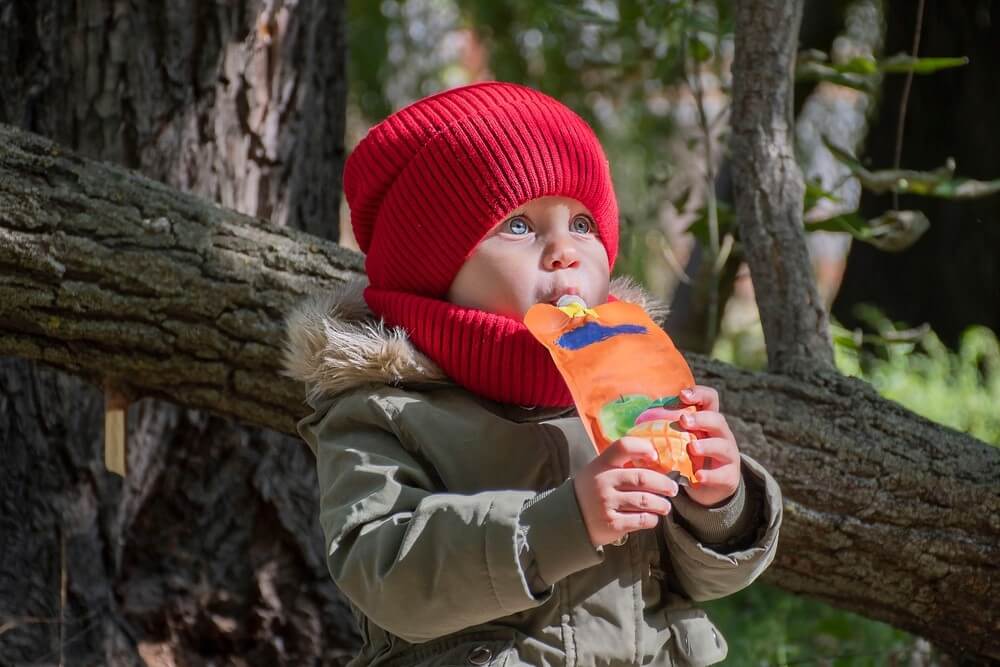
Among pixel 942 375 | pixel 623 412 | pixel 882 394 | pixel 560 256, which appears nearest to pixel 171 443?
pixel 560 256

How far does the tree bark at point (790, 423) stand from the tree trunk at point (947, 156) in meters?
3.02

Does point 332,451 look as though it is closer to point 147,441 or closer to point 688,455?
point 688,455

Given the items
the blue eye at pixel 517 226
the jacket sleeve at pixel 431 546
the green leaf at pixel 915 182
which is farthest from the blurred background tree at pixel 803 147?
the jacket sleeve at pixel 431 546

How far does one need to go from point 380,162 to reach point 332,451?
46 cm

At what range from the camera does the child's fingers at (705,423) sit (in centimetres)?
147

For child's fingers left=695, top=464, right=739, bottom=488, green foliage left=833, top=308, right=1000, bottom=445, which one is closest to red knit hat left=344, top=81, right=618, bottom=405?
child's fingers left=695, top=464, right=739, bottom=488

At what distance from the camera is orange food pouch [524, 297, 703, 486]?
1460 mm

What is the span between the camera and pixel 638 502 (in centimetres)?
138

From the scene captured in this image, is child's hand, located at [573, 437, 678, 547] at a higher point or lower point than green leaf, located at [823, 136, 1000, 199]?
lower

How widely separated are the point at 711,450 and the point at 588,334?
0.23 metres

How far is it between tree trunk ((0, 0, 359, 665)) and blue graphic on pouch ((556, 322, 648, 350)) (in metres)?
1.62

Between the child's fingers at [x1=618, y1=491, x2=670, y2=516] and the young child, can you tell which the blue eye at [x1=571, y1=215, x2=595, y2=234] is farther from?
the child's fingers at [x1=618, y1=491, x2=670, y2=516]

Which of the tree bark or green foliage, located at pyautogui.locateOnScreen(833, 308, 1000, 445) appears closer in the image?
the tree bark

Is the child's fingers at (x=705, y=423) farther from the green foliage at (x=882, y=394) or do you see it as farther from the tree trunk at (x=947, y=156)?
the tree trunk at (x=947, y=156)
